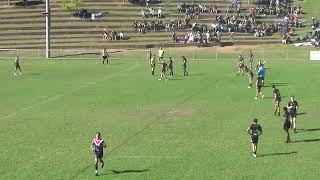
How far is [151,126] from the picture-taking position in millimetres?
35031

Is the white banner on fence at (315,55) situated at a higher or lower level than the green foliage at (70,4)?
lower

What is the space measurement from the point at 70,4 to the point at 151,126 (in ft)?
183

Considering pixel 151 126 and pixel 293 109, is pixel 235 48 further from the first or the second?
pixel 293 109

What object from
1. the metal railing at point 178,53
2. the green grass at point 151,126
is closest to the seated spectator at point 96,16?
the metal railing at point 178,53

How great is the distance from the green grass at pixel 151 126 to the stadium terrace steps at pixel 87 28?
2250 cm

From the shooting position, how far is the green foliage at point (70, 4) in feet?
290

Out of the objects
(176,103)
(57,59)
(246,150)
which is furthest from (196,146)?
(57,59)

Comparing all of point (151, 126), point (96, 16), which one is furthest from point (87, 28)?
point (151, 126)

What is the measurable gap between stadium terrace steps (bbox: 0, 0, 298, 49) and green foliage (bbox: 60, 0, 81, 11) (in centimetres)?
88

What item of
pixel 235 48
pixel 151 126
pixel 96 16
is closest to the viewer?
pixel 151 126

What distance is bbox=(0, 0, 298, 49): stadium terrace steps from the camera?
82625mm

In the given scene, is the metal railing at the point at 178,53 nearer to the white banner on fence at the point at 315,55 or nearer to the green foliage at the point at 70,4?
the white banner on fence at the point at 315,55

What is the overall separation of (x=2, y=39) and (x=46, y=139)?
2147 inches

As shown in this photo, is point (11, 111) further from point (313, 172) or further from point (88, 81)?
point (313, 172)
